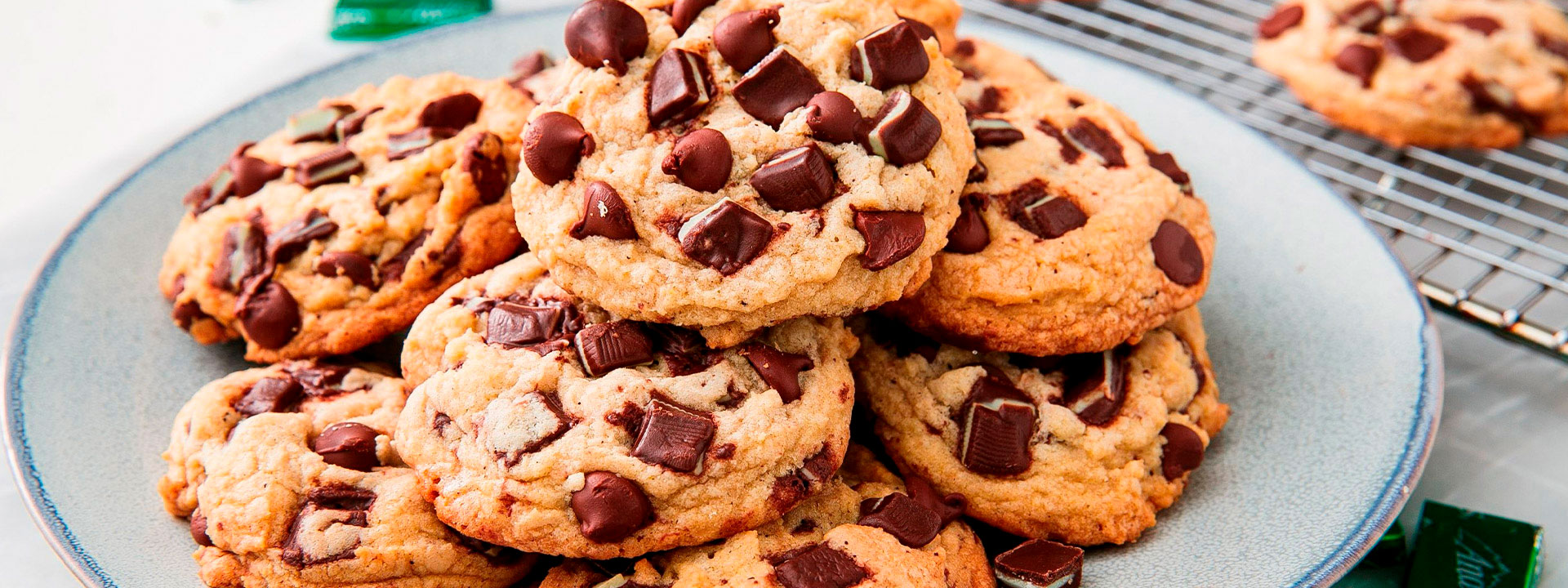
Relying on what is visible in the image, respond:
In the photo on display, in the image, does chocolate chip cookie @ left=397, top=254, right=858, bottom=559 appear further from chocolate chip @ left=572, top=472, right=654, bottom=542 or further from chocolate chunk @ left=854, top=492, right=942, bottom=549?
chocolate chunk @ left=854, top=492, right=942, bottom=549

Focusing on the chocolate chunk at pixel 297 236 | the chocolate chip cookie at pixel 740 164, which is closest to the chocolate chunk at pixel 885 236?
the chocolate chip cookie at pixel 740 164

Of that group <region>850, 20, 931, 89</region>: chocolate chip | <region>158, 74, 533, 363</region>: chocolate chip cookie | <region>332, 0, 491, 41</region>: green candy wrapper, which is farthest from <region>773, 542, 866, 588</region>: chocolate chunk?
<region>332, 0, 491, 41</region>: green candy wrapper

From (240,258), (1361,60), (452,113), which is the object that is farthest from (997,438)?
(1361,60)

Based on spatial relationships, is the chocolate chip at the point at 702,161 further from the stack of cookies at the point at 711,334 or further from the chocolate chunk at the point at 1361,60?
the chocolate chunk at the point at 1361,60

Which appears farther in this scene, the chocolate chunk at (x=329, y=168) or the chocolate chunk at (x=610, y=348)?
the chocolate chunk at (x=329, y=168)

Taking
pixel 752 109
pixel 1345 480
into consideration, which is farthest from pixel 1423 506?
pixel 752 109

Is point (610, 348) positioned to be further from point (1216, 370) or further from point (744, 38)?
point (1216, 370)
